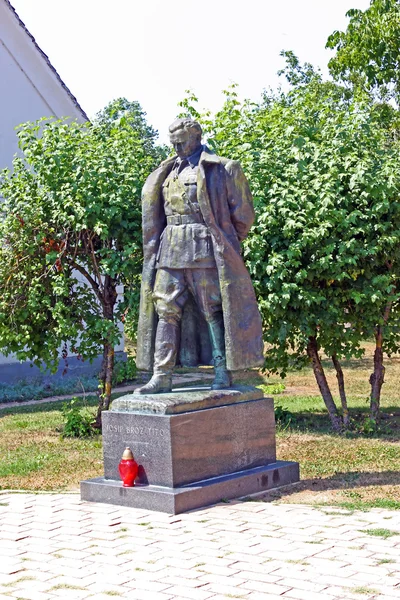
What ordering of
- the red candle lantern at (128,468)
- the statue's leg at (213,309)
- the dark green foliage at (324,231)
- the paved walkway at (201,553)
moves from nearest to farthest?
the paved walkway at (201,553)
the red candle lantern at (128,468)
the statue's leg at (213,309)
the dark green foliage at (324,231)

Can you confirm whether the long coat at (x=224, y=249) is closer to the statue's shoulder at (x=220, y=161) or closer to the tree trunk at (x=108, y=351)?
the statue's shoulder at (x=220, y=161)

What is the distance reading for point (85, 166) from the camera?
1054 centimetres

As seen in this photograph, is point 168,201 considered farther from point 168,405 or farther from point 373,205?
point 373,205

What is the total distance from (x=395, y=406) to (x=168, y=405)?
7.16m

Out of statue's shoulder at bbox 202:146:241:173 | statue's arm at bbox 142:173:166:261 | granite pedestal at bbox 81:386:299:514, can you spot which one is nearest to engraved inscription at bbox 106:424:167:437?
granite pedestal at bbox 81:386:299:514

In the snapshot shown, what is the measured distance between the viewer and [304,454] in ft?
29.9

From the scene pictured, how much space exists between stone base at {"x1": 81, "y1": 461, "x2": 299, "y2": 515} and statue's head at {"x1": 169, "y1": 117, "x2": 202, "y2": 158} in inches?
100

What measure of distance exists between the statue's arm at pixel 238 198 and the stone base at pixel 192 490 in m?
1.92

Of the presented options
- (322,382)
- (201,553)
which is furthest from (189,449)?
(322,382)

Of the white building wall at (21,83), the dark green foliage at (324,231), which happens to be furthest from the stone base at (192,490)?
the white building wall at (21,83)

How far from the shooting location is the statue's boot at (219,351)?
7.31 meters

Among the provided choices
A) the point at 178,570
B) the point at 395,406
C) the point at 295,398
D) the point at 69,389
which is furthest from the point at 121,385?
the point at 178,570

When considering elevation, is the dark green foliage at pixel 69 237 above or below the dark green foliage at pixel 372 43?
below

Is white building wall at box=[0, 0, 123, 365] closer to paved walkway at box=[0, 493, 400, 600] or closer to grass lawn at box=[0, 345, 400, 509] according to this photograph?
grass lawn at box=[0, 345, 400, 509]
